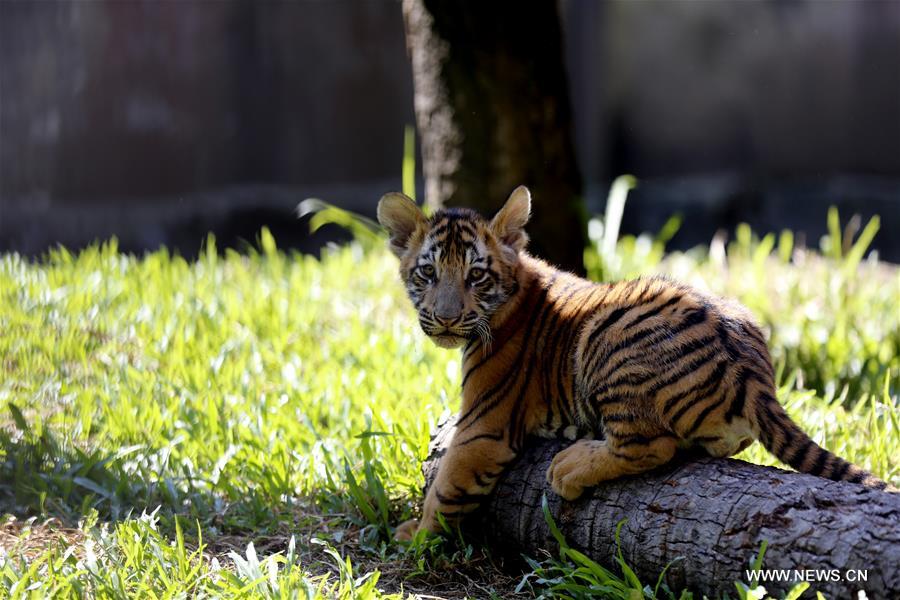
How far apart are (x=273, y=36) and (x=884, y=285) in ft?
18.9

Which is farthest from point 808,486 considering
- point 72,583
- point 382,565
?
point 72,583

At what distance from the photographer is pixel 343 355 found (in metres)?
5.45

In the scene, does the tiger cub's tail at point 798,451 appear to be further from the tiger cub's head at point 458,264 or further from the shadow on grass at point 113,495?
the shadow on grass at point 113,495

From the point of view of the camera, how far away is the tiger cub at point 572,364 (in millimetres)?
→ 3150

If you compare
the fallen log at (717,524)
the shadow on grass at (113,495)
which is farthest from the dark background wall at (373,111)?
the fallen log at (717,524)

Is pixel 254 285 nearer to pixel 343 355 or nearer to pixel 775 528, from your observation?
pixel 343 355

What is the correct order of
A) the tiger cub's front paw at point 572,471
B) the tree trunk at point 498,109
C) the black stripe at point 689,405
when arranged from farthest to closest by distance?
the tree trunk at point 498,109
the tiger cub's front paw at point 572,471
the black stripe at point 689,405

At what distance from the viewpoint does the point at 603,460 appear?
3277 millimetres

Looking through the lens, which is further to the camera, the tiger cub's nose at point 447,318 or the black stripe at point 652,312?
the tiger cub's nose at point 447,318

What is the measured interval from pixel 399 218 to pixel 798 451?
1.73 m

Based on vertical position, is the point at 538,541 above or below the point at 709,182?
below

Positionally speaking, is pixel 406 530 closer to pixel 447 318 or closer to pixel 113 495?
pixel 447 318

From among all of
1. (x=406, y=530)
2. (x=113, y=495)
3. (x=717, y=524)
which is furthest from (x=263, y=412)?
(x=717, y=524)

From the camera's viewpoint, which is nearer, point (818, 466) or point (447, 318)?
point (818, 466)
